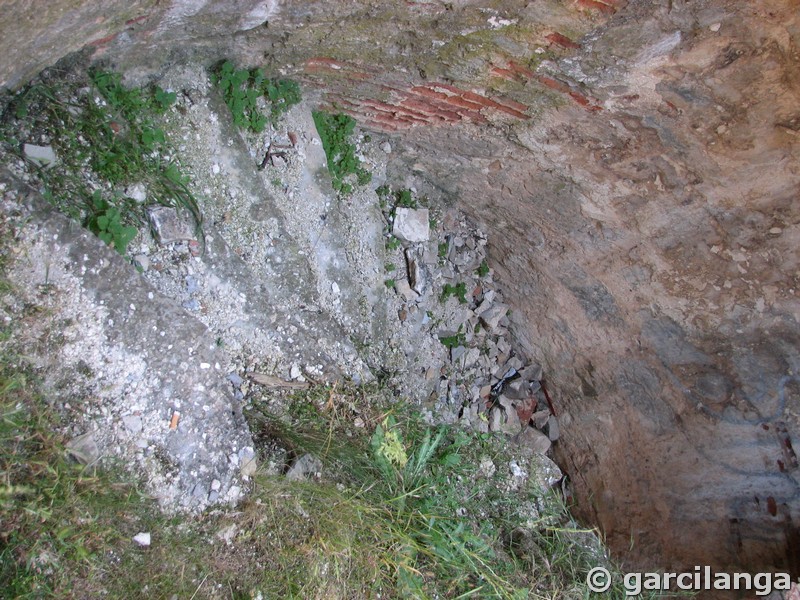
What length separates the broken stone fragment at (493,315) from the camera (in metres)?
3.82

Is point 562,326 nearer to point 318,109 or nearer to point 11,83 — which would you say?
point 318,109

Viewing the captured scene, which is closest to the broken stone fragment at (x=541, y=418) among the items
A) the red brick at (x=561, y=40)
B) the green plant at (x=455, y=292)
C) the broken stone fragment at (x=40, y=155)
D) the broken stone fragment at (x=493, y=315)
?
the broken stone fragment at (x=493, y=315)

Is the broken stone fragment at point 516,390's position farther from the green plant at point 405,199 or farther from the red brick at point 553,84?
the red brick at point 553,84

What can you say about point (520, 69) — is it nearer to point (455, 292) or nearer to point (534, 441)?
point (455, 292)

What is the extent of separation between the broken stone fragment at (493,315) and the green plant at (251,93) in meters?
1.68

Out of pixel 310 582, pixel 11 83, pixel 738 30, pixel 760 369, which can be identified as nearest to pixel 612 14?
pixel 738 30

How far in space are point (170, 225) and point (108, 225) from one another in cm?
27

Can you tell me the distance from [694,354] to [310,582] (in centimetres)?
214

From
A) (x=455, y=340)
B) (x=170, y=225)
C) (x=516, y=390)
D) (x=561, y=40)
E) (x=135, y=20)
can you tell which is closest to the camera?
(x=135, y=20)

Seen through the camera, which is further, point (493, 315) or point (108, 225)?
point (493, 315)

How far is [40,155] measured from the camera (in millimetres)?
2438

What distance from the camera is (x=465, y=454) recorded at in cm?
343

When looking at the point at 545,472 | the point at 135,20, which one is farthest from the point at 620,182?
the point at 135,20

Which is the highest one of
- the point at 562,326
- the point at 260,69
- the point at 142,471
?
the point at 260,69
